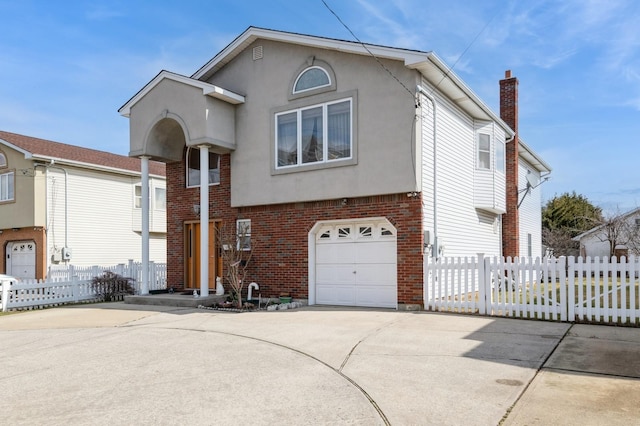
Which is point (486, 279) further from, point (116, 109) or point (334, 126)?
point (116, 109)

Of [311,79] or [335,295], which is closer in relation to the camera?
[335,295]

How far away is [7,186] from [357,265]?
18272mm

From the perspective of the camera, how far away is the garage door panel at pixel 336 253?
45.7 feet

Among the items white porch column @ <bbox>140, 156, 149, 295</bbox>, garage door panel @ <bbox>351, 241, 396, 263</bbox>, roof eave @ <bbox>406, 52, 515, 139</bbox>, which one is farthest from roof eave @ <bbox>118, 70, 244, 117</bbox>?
garage door panel @ <bbox>351, 241, 396, 263</bbox>

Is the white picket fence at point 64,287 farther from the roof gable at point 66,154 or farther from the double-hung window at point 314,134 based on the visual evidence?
the double-hung window at point 314,134

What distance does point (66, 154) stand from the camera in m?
24.1

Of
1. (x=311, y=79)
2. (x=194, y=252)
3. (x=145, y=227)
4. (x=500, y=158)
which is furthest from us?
(x=500, y=158)

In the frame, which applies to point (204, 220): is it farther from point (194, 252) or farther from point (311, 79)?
point (311, 79)

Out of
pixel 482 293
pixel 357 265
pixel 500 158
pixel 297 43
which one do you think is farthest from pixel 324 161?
pixel 500 158

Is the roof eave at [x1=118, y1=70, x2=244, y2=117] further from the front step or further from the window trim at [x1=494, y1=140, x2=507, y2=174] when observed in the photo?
the window trim at [x1=494, y1=140, x2=507, y2=174]

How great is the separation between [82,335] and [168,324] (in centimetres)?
172

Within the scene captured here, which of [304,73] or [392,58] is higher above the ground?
[304,73]

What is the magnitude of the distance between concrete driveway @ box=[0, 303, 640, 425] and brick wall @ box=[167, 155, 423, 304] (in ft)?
7.03

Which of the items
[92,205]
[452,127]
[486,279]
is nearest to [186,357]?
[486,279]
